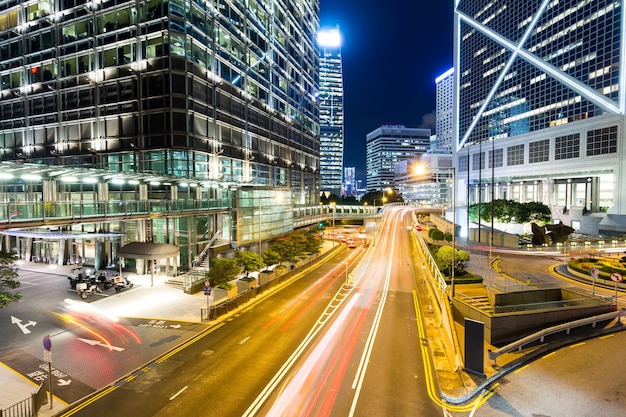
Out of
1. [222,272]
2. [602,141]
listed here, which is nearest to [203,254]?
[222,272]

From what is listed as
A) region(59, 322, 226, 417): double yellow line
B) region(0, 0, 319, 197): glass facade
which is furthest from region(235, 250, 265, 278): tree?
region(0, 0, 319, 197): glass facade

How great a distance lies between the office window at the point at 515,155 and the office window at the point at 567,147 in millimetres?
10635

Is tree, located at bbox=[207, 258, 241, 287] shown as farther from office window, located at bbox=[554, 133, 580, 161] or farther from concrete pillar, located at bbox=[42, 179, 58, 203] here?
office window, located at bbox=[554, 133, 580, 161]

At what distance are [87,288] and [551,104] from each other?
100265mm

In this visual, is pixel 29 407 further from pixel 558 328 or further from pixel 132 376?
pixel 558 328

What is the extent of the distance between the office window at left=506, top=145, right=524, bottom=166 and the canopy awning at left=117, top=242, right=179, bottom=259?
93261 millimetres

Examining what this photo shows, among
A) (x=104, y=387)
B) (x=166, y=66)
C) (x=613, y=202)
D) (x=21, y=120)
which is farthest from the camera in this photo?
(x=613, y=202)

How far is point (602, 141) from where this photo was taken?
225 feet

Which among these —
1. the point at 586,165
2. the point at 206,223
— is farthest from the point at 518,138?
the point at 206,223

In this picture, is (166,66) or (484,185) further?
(484,185)

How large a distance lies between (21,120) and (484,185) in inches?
4663

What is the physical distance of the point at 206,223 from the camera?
40.5 metres

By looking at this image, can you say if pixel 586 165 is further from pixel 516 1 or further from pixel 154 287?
pixel 154 287

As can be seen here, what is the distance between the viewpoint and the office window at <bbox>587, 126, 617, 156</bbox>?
2613 inches
